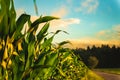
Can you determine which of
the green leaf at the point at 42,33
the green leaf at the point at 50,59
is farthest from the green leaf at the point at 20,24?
the green leaf at the point at 50,59

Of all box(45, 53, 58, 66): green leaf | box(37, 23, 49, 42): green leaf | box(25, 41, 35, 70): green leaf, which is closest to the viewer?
box(25, 41, 35, 70): green leaf

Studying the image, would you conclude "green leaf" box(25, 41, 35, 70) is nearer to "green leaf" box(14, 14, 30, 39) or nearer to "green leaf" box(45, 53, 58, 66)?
"green leaf" box(14, 14, 30, 39)

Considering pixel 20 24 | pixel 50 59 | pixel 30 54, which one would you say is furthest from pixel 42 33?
pixel 20 24

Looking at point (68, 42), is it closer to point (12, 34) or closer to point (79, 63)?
point (12, 34)

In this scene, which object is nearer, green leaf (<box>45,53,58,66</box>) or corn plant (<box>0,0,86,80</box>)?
corn plant (<box>0,0,86,80</box>)

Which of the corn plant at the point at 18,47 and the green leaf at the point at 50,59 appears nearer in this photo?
the corn plant at the point at 18,47

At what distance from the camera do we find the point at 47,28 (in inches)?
181

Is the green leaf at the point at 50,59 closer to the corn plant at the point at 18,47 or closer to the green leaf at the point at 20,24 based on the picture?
the corn plant at the point at 18,47

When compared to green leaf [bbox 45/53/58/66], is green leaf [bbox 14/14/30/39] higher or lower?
higher

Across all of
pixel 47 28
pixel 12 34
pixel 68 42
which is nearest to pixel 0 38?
pixel 12 34

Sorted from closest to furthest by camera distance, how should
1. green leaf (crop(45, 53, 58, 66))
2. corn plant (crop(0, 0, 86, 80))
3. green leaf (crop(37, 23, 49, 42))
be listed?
corn plant (crop(0, 0, 86, 80))
green leaf (crop(37, 23, 49, 42))
green leaf (crop(45, 53, 58, 66))

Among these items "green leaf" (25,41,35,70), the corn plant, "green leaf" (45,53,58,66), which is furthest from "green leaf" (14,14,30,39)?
"green leaf" (45,53,58,66)

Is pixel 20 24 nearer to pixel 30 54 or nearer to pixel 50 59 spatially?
pixel 30 54

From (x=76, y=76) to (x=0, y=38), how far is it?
8529 millimetres
